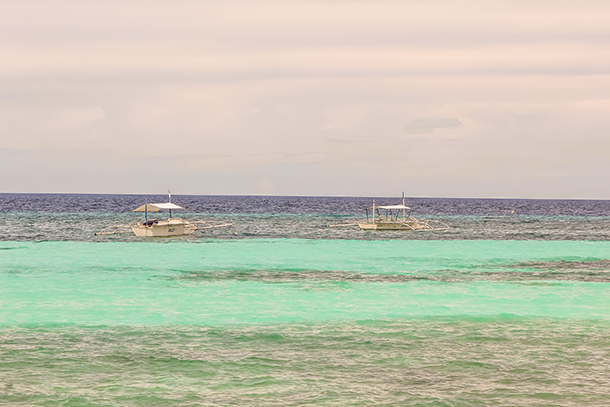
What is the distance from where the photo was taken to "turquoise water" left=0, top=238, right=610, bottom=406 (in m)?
13.2

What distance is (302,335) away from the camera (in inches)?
729

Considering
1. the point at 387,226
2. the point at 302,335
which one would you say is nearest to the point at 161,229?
the point at 387,226

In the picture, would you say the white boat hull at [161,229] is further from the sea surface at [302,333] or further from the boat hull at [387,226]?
the boat hull at [387,226]

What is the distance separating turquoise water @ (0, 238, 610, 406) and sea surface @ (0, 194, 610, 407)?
0.21 ft

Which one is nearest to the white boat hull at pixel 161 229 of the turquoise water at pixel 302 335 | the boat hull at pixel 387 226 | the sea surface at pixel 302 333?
the sea surface at pixel 302 333

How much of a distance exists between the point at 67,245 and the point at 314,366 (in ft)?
146

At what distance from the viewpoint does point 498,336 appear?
18.5 metres

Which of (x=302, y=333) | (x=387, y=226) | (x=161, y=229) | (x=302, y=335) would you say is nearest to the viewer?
(x=302, y=335)

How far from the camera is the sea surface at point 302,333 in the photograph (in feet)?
43.3

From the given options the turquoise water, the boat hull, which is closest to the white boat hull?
the boat hull

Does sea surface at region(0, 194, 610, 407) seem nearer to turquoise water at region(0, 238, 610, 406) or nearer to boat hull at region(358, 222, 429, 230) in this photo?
turquoise water at region(0, 238, 610, 406)

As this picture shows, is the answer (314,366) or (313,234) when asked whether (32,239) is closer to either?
(313,234)

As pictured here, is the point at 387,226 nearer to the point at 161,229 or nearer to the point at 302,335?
the point at 161,229

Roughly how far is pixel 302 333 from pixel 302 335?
28 cm
